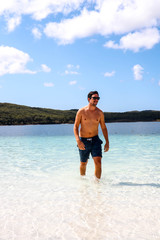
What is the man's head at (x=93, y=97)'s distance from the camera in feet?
19.7

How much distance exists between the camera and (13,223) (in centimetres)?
379

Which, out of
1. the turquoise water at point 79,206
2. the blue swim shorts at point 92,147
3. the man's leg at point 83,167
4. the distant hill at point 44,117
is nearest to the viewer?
the turquoise water at point 79,206

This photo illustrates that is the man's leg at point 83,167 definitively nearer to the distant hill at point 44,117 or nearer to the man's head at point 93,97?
the man's head at point 93,97

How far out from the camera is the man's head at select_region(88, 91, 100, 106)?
599 centimetres

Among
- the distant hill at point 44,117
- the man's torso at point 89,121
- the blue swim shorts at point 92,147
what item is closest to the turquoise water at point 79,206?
the blue swim shorts at point 92,147

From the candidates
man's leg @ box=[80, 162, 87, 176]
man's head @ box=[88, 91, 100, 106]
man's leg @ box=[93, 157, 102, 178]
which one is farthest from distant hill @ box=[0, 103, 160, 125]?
man's head @ box=[88, 91, 100, 106]

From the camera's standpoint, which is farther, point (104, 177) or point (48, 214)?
point (104, 177)

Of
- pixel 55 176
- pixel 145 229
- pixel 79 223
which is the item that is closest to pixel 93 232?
pixel 79 223

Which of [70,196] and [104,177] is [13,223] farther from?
[104,177]

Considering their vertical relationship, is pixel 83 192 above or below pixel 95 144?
below

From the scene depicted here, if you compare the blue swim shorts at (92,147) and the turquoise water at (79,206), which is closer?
the turquoise water at (79,206)

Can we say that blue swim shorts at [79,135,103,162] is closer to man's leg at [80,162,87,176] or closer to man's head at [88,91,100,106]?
man's leg at [80,162,87,176]

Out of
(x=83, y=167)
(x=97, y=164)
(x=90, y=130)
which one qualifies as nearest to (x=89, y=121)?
(x=90, y=130)

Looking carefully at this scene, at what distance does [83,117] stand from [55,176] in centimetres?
236
